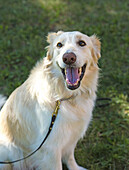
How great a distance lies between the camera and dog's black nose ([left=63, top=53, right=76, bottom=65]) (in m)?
2.46

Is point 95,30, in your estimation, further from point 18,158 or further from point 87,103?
point 18,158

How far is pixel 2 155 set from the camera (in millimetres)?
2791

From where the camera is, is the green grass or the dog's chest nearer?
the dog's chest

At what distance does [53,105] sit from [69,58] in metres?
0.56

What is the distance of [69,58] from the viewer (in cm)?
246

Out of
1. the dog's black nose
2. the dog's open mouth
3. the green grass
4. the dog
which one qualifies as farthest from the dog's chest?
the green grass

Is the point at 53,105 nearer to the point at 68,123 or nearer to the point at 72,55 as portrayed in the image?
the point at 68,123

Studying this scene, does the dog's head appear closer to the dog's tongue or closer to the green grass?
the dog's tongue

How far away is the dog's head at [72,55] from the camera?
8.24ft

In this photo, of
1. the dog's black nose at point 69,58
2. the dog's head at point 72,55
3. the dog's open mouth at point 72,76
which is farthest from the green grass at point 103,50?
the dog's black nose at point 69,58

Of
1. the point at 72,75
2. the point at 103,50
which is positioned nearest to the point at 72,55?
the point at 72,75

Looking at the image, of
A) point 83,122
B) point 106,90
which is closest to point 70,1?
point 106,90

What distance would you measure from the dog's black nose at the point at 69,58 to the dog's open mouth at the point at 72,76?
0.34ft

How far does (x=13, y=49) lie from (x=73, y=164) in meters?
3.16
